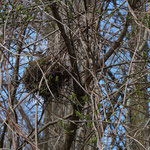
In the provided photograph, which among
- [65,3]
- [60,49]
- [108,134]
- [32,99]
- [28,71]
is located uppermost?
[65,3]

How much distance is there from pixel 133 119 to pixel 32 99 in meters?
3.16

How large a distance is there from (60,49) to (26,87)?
23.1 inches

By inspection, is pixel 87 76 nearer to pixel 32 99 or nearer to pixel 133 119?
pixel 32 99

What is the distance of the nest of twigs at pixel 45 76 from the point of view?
3229 millimetres

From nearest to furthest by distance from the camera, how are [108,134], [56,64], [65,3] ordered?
[108,134], [65,3], [56,64]

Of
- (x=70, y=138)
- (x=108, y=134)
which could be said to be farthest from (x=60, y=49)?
(x=108, y=134)

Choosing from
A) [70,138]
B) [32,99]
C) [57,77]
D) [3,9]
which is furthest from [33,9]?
[70,138]

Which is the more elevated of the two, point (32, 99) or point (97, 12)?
point (97, 12)

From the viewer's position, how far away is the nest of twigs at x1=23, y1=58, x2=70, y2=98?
10.6 ft

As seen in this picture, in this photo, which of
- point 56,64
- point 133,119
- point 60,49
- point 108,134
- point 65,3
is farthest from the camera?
point 133,119

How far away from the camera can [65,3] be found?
3.06 meters

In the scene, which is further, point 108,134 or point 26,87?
point 26,87

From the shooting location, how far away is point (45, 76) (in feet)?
10.6

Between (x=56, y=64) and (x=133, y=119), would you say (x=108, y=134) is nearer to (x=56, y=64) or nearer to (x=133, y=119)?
(x=56, y=64)
